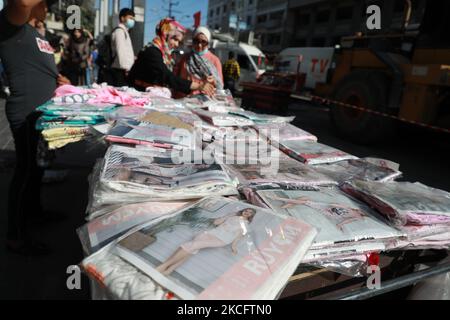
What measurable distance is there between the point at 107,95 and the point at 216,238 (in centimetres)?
164

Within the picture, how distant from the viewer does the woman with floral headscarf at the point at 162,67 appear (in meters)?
2.89

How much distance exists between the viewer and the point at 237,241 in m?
0.90

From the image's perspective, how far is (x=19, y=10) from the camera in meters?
1.62

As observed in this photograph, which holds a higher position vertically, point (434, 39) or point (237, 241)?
point (434, 39)

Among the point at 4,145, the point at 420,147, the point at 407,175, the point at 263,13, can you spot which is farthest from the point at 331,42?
the point at 4,145

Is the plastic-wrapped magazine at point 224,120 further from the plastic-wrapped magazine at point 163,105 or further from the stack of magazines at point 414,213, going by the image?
the stack of magazines at point 414,213

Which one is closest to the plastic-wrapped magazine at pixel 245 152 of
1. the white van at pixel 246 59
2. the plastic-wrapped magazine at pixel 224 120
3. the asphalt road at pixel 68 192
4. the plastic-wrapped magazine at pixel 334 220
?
the plastic-wrapped magazine at pixel 224 120

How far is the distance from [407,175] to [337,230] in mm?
4143

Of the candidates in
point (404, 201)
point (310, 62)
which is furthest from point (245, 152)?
point (310, 62)

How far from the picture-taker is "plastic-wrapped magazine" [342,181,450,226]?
3.82 feet

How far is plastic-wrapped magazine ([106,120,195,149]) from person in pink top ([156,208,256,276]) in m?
0.70

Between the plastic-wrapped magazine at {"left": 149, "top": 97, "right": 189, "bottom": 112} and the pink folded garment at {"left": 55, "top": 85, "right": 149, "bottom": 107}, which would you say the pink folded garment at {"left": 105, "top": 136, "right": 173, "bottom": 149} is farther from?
the plastic-wrapped magazine at {"left": 149, "top": 97, "right": 189, "bottom": 112}

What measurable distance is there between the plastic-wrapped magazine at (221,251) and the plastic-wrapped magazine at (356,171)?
69 cm
